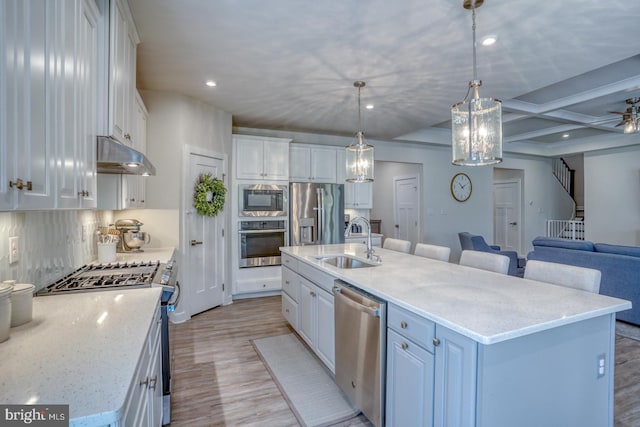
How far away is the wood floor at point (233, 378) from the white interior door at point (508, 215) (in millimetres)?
5454

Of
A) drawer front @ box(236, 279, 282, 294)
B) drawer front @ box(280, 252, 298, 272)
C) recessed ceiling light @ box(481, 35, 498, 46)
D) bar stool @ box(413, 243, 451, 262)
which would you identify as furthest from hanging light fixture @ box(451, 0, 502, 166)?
drawer front @ box(236, 279, 282, 294)

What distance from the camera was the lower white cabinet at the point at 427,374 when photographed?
128 centimetres

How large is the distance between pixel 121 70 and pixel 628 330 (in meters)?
5.35

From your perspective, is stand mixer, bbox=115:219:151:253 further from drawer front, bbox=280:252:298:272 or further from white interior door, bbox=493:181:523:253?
white interior door, bbox=493:181:523:253

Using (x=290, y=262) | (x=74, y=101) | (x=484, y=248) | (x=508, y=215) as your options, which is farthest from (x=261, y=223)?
(x=508, y=215)

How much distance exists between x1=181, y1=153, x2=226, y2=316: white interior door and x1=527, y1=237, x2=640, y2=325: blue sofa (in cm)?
456

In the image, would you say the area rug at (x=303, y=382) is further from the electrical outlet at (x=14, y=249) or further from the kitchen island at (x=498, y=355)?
the electrical outlet at (x=14, y=249)

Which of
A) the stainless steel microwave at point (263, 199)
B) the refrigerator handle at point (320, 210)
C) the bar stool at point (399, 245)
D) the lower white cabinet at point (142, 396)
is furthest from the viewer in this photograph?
the refrigerator handle at point (320, 210)

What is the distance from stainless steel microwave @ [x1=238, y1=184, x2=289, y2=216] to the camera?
4.59m

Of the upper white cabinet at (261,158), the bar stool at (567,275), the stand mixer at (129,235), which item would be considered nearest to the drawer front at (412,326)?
the bar stool at (567,275)

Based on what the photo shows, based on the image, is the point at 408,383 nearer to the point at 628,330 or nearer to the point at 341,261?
the point at 341,261

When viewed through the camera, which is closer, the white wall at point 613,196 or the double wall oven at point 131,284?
the double wall oven at point 131,284

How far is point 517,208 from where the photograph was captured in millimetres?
8211

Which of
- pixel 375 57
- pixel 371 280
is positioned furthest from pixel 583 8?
pixel 371 280
